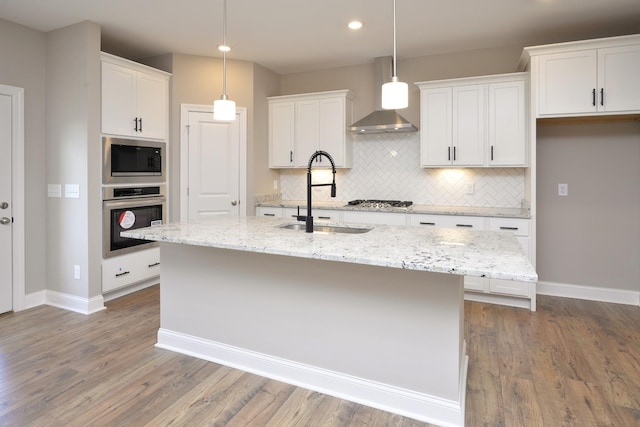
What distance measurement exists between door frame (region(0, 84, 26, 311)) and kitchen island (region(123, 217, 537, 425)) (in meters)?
1.87

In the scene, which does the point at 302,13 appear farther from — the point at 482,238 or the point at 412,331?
the point at 412,331

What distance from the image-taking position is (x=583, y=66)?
3.51m

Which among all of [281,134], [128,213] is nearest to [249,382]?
[128,213]

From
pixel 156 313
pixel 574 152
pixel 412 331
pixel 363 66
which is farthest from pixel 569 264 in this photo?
pixel 156 313

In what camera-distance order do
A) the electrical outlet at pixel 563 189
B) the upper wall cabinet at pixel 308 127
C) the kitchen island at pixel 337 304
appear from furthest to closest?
the upper wall cabinet at pixel 308 127
the electrical outlet at pixel 563 189
the kitchen island at pixel 337 304

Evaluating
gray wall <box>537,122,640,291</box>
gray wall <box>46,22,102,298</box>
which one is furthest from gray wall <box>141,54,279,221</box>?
gray wall <box>537,122,640,291</box>

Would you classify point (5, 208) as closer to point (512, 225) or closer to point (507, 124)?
point (512, 225)

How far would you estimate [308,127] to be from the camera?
500 centimetres

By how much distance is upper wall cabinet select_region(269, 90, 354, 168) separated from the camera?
484 centimetres

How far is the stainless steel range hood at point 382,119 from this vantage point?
4.37m

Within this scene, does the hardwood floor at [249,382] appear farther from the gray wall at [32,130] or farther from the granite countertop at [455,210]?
the granite countertop at [455,210]

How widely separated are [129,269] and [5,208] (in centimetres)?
120

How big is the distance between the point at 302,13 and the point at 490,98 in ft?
6.87

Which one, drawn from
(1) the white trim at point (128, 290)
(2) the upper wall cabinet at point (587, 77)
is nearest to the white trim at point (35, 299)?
(1) the white trim at point (128, 290)
